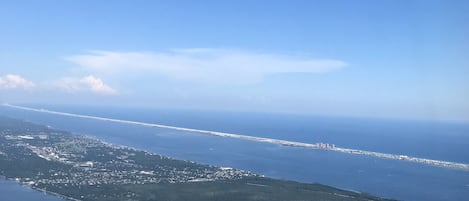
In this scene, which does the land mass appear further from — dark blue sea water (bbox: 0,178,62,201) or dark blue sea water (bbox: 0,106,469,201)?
dark blue sea water (bbox: 0,106,469,201)

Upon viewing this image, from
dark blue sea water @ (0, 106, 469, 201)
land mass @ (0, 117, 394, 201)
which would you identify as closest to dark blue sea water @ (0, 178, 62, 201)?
land mass @ (0, 117, 394, 201)

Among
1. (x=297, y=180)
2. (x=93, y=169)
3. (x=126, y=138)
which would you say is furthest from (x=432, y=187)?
(x=126, y=138)

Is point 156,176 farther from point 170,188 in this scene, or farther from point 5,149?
point 5,149

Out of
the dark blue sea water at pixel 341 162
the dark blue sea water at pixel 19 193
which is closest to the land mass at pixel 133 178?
the dark blue sea water at pixel 19 193

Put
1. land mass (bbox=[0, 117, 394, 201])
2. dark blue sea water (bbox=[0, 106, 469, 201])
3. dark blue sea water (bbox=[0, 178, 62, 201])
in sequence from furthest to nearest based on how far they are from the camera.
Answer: dark blue sea water (bbox=[0, 106, 469, 201]) < land mass (bbox=[0, 117, 394, 201]) < dark blue sea water (bbox=[0, 178, 62, 201])

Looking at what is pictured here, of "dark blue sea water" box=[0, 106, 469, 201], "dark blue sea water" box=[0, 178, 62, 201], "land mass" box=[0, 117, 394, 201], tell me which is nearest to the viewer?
Answer: "dark blue sea water" box=[0, 178, 62, 201]

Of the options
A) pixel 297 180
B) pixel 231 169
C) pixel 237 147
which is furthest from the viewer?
pixel 237 147

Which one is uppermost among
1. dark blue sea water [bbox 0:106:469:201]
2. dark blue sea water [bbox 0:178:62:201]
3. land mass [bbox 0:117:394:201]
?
dark blue sea water [bbox 0:106:469:201]

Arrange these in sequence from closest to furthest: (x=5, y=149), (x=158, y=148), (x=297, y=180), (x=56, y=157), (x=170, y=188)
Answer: (x=170, y=188)
(x=297, y=180)
(x=56, y=157)
(x=5, y=149)
(x=158, y=148)
